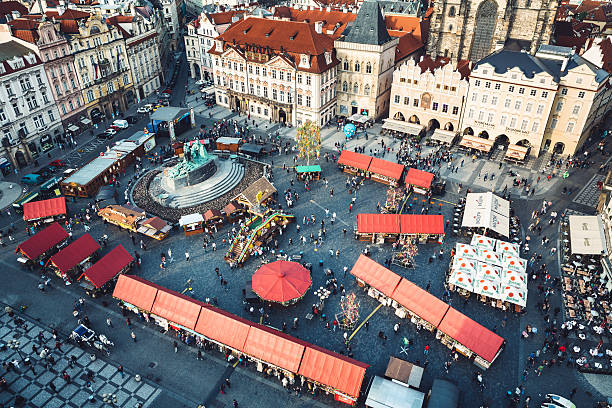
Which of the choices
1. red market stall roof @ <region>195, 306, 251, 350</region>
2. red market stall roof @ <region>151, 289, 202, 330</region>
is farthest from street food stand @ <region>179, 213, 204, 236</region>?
red market stall roof @ <region>195, 306, 251, 350</region>

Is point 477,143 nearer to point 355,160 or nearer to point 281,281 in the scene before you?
point 355,160

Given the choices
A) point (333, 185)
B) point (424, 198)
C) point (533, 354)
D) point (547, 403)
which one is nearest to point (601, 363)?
point (533, 354)

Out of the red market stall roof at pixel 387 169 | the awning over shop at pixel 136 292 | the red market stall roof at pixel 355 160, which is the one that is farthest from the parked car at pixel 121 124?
the red market stall roof at pixel 387 169

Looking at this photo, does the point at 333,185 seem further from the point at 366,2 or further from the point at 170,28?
the point at 170,28

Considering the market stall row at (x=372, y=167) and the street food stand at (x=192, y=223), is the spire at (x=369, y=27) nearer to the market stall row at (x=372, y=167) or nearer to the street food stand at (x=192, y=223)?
the market stall row at (x=372, y=167)

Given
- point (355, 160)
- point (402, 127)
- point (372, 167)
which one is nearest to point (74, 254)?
point (355, 160)
